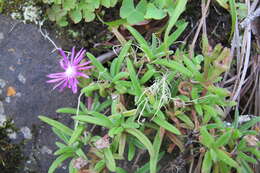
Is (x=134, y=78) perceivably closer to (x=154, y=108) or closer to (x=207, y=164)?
(x=154, y=108)

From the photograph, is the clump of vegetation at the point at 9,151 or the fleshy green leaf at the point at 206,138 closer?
the fleshy green leaf at the point at 206,138

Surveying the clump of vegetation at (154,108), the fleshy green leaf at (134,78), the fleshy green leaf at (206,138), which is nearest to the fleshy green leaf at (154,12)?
the clump of vegetation at (154,108)

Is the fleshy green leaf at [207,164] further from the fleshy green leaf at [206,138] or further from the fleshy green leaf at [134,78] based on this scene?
the fleshy green leaf at [134,78]

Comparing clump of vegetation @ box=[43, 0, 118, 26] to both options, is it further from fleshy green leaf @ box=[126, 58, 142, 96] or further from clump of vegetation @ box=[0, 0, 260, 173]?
fleshy green leaf @ box=[126, 58, 142, 96]

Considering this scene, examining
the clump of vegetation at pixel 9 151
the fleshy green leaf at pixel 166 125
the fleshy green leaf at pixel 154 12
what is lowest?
the clump of vegetation at pixel 9 151

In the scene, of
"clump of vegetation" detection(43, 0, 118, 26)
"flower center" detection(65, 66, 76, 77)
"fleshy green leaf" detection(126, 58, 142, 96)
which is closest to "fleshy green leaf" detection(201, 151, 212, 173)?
"fleshy green leaf" detection(126, 58, 142, 96)

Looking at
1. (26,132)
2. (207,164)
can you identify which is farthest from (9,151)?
(207,164)
